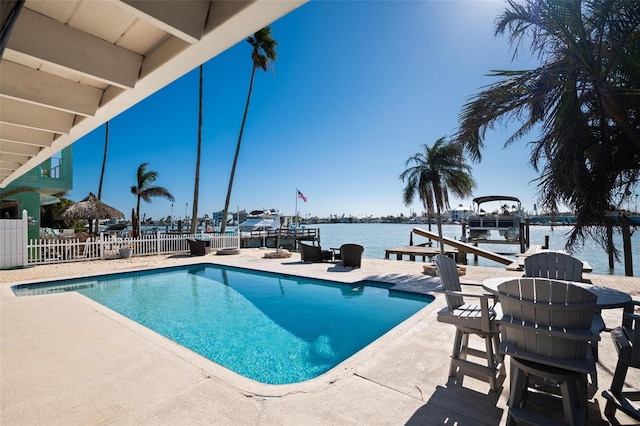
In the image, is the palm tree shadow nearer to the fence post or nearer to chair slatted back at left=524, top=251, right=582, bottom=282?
chair slatted back at left=524, top=251, right=582, bottom=282

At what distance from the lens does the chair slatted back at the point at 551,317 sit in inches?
77.0

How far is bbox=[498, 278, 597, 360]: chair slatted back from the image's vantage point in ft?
6.41

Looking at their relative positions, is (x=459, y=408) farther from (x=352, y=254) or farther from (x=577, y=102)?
(x=352, y=254)

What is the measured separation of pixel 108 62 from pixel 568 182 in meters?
6.18

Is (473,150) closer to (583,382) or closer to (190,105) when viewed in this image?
(583,382)

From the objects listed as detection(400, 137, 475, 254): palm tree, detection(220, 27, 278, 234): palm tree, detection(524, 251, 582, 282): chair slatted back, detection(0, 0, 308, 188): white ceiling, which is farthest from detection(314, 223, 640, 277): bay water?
detection(220, 27, 278, 234): palm tree

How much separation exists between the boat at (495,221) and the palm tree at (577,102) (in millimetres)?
18502

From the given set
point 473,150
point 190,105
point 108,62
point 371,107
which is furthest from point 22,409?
point 190,105

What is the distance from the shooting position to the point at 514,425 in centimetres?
218

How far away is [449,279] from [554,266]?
1.64 meters

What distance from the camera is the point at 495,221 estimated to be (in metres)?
22.8

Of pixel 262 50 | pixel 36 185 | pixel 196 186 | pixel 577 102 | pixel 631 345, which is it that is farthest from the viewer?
pixel 262 50

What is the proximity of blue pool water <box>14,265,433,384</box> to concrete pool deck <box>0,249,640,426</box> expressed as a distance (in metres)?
0.75

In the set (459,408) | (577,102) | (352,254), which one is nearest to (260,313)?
(459,408)
